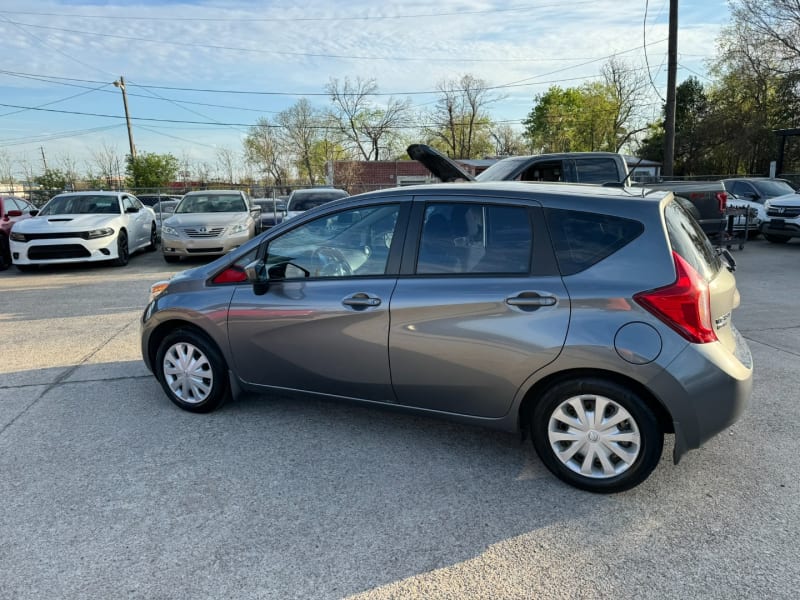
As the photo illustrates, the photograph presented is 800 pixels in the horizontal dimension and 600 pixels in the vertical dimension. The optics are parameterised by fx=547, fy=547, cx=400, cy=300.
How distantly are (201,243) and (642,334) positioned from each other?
1035 cm

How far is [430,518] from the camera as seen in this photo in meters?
2.78

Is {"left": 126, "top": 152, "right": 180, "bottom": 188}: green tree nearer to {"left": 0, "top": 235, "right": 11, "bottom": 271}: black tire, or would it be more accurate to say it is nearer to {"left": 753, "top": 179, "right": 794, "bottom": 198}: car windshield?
{"left": 0, "top": 235, "right": 11, "bottom": 271}: black tire

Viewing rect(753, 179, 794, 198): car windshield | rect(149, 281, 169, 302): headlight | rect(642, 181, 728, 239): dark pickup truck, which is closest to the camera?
rect(149, 281, 169, 302): headlight

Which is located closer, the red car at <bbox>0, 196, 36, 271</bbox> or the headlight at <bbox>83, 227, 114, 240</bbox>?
the headlight at <bbox>83, 227, 114, 240</bbox>

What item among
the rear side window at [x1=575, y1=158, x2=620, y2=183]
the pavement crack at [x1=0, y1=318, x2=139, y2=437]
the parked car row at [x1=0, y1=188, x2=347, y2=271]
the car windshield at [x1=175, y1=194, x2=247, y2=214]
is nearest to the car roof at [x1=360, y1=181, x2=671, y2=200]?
the pavement crack at [x1=0, y1=318, x2=139, y2=437]

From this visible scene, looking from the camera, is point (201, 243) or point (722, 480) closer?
point (722, 480)

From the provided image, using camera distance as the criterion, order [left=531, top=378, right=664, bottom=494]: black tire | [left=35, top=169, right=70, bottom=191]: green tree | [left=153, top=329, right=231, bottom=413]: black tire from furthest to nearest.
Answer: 1. [left=35, top=169, right=70, bottom=191]: green tree
2. [left=153, top=329, right=231, bottom=413]: black tire
3. [left=531, top=378, right=664, bottom=494]: black tire

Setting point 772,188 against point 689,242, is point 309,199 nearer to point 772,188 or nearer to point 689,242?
point 689,242

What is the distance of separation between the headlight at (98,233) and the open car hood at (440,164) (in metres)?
7.67

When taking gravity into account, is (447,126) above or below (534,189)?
above

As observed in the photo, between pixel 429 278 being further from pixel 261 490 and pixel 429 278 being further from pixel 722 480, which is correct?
pixel 722 480

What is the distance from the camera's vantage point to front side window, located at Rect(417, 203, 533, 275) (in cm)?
305

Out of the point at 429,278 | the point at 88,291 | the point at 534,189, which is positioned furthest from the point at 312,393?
the point at 88,291

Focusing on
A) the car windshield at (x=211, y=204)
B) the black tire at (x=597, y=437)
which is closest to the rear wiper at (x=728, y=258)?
the black tire at (x=597, y=437)
